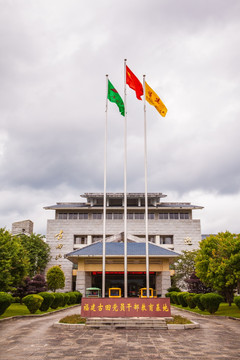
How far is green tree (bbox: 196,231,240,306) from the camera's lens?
18.7 metres

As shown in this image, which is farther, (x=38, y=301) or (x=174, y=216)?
(x=174, y=216)

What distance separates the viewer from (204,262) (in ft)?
71.1

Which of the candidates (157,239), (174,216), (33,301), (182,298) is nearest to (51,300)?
(33,301)

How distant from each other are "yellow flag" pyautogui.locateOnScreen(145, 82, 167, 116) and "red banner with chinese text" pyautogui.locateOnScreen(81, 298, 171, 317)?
9.54 meters

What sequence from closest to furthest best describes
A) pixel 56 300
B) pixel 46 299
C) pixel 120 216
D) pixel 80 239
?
pixel 46 299
pixel 56 300
pixel 80 239
pixel 120 216

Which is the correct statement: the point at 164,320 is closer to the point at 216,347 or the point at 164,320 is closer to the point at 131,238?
the point at 216,347

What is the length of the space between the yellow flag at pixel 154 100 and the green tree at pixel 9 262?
12.4 m

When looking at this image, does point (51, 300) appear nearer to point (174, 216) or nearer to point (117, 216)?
point (117, 216)

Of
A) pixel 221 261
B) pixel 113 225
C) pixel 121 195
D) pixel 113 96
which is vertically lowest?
pixel 221 261

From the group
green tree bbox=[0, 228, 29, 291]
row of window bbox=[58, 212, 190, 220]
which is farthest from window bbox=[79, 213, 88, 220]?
green tree bbox=[0, 228, 29, 291]

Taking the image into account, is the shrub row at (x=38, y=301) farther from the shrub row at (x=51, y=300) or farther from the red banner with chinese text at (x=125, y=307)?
the red banner with chinese text at (x=125, y=307)

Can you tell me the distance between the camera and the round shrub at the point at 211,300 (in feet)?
59.0

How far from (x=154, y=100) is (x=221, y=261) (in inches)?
435

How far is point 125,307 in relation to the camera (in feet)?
45.7
